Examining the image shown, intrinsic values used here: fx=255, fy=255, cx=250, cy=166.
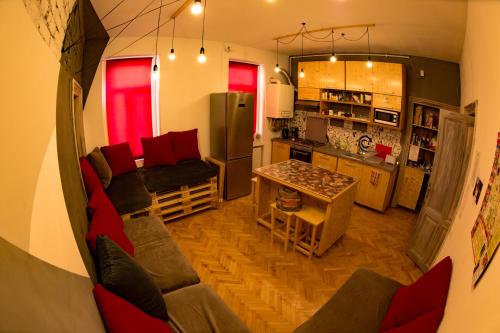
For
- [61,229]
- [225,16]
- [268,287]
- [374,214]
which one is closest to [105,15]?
[225,16]

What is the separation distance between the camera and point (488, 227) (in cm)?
123

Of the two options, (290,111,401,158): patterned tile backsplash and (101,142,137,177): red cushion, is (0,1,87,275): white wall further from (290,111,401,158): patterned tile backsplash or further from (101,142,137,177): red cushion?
(290,111,401,158): patterned tile backsplash

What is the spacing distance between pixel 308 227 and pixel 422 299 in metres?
1.85

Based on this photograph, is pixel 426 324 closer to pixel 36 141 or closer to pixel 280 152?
pixel 36 141

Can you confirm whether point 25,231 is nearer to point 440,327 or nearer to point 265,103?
point 440,327

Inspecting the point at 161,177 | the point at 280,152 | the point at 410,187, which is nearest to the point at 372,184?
the point at 410,187

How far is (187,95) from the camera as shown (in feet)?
14.5

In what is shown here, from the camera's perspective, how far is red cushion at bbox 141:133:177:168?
3976 mm

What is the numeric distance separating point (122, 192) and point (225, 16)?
95.7 inches

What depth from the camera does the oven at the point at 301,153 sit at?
5324 millimetres

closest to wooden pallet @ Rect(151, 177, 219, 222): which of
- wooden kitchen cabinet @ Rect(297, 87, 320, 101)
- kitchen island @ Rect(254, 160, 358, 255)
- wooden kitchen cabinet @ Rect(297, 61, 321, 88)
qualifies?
kitchen island @ Rect(254, 160, 358, 255)

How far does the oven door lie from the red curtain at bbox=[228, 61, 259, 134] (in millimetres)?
1171

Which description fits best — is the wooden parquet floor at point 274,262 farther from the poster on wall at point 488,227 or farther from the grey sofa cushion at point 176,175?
the poster on wall at point 488,227

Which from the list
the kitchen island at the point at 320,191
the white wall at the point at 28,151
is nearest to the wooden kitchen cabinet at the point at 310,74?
the kitchen island at the point at 320,191
